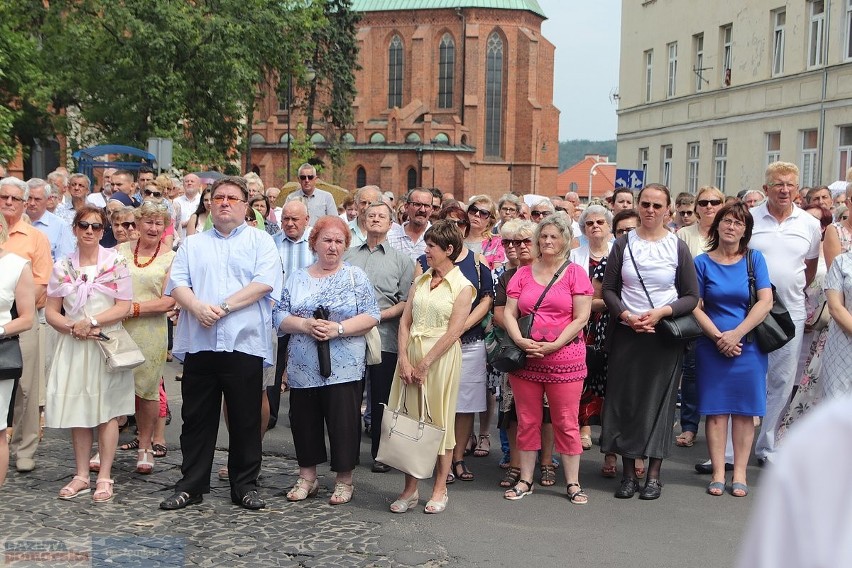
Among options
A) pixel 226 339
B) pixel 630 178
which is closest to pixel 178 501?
pixel 226 339

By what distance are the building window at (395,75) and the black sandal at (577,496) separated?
243ft

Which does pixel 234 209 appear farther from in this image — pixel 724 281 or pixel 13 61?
pixel 13 61

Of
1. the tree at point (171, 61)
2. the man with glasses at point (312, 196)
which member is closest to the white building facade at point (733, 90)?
the tree at point (171, 61)

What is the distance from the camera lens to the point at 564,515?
22.2ft

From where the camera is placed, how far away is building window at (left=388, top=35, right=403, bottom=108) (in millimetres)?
79750

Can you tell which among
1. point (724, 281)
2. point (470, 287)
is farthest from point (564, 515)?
point (724, 281)

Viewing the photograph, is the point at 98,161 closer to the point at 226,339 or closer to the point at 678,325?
the point at 226,339

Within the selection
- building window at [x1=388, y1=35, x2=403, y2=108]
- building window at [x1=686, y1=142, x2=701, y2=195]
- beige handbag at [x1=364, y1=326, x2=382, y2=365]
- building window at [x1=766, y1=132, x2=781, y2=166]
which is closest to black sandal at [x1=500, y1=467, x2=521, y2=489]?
beige handbag at [x1=364, y1=326, x2=382, y2=365]

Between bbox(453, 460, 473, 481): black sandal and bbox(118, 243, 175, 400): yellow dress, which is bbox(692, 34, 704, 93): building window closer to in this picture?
bbox(453, 460, 473, 481): black sandal

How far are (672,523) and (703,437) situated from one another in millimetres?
2891

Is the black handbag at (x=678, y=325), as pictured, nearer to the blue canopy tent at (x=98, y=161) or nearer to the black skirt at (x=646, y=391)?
the black skirt at (x=646, y=391)

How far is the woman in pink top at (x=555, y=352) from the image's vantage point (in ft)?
23.5

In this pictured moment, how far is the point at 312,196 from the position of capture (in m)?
12.6

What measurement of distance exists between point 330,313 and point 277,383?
2.25 metres
